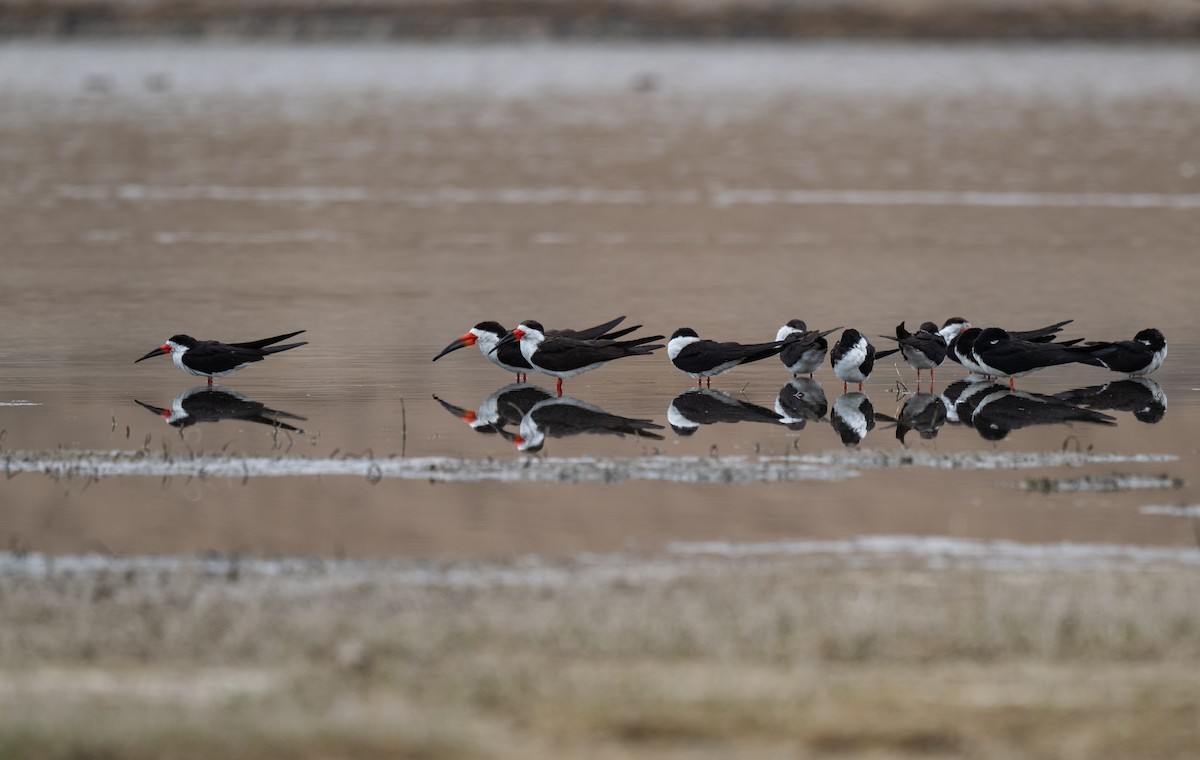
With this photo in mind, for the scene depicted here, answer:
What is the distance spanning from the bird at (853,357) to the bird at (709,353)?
0.52 metres

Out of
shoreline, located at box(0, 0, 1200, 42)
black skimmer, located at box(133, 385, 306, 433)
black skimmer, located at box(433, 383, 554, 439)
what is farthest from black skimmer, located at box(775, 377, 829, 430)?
shoreline, located at box(0, 0, 1200, 42)

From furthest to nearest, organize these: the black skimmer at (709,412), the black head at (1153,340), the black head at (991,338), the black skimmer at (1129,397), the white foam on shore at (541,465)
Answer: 1. the black head at (1153,340)
2. the black head at (991,338)
3. the black skimmer at (1129,397)
4. the black skimmer at (709,412)
5. the white foam on shore at (541,465)

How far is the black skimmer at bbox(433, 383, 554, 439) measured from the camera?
12.2 m

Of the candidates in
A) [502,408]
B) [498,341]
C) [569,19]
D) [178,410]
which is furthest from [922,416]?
[569,19]

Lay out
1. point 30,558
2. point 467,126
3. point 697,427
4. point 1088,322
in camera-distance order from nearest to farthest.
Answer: point 30,558 → point 697,427 → point 1088,322 → point 467,126

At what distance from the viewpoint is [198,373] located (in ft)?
45.1

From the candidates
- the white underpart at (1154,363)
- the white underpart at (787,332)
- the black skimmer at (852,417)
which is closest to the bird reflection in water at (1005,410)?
the black skimmer at (852,417)

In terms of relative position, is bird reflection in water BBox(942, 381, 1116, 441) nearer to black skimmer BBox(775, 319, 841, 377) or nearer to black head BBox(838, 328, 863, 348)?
black head BBox(838, 328, 863, 348)

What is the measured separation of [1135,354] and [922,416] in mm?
2305

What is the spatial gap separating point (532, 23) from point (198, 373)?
262ft

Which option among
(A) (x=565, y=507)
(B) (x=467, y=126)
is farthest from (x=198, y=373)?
(B) (x=467, y=126)

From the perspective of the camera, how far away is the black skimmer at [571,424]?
11.8 m

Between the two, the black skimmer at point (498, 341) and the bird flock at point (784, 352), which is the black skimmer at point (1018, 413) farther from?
the black skimmer at point (498, 341)

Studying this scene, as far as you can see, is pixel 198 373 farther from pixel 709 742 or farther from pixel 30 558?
pixel 709 742
